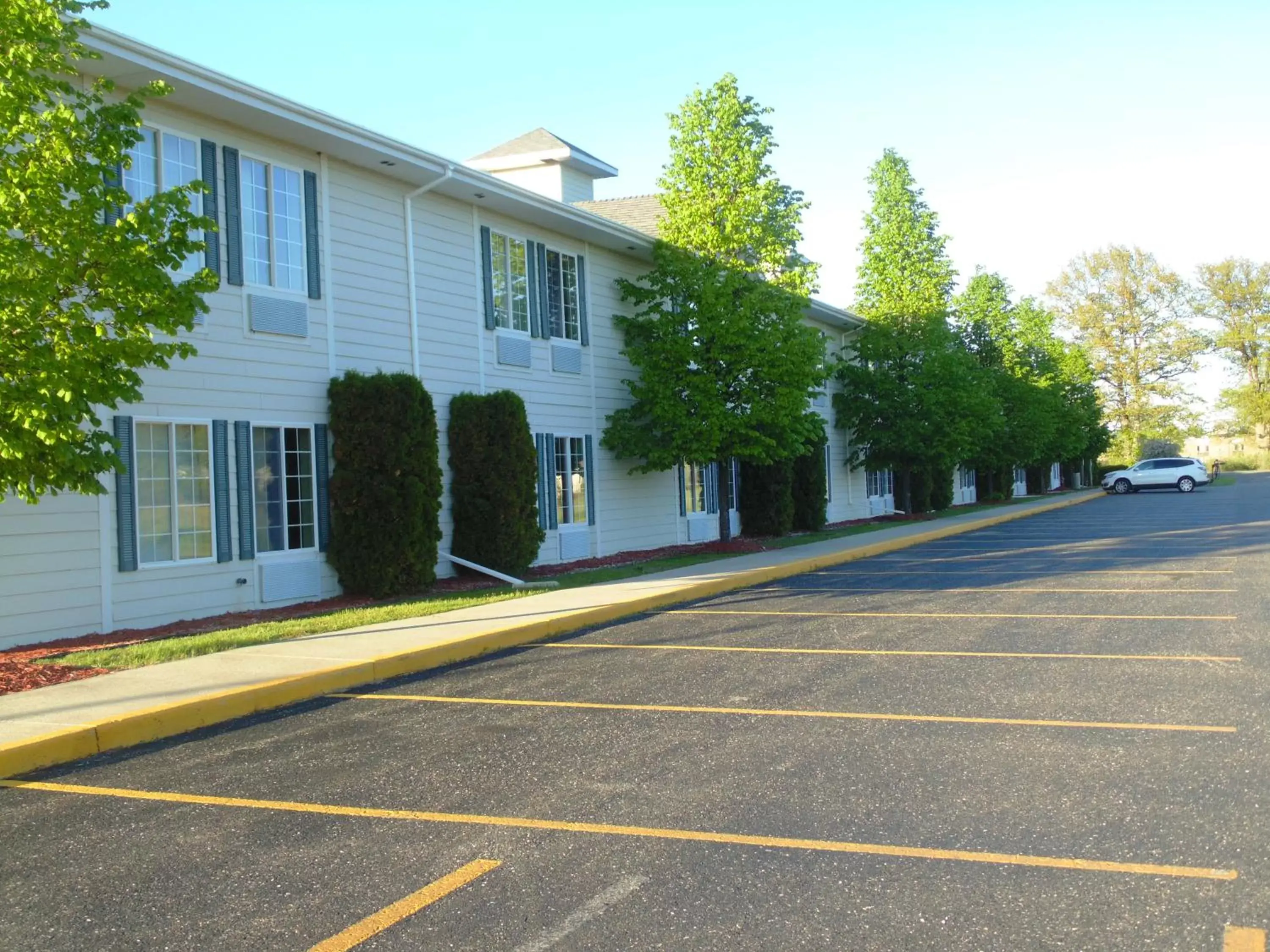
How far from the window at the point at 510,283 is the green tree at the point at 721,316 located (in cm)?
280

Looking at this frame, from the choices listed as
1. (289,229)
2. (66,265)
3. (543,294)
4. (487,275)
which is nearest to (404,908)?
(66,265)

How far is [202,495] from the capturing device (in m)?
13.3

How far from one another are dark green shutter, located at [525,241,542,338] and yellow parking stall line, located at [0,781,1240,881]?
1386 cm

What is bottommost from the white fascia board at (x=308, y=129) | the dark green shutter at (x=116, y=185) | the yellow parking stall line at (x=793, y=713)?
the yellow parking stall line at (x=793, y=713)

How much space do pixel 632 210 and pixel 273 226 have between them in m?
16.4

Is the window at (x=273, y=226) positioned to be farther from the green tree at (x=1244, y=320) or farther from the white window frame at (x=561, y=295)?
the green tree at (x=1244, y=320)

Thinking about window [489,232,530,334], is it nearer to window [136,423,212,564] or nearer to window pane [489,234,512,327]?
window pane [489,234,512,327]

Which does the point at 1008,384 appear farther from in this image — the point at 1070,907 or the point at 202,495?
the point at 1070,907

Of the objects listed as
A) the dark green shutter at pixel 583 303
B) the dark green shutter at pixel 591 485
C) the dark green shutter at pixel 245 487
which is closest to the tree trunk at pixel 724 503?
the dark green shutter at pixel 591 485

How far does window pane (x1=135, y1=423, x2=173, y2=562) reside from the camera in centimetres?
1255

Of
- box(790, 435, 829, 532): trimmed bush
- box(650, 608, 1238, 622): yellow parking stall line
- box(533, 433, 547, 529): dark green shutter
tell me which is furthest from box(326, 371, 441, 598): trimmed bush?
box(790, 435, 829, 532): trimmed bush

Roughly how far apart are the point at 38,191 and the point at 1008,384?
39102mm

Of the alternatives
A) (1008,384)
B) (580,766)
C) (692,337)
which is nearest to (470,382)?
(692,337)

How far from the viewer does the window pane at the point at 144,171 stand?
12625 millimetres
